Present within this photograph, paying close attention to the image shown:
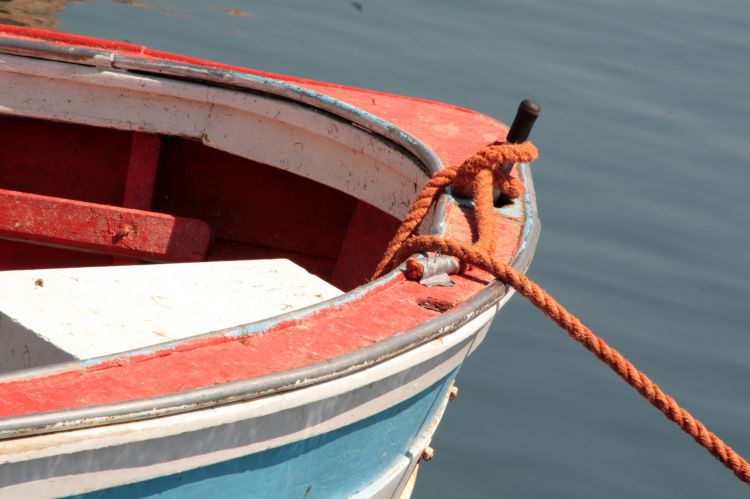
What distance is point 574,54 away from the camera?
1011cm

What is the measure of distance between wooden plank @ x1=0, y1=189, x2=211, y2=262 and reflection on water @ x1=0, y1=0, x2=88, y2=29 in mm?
5536

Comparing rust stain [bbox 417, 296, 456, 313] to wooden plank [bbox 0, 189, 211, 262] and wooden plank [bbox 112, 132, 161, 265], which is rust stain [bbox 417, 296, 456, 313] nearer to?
wooden plank [bbox 0, 189, 211, 262]

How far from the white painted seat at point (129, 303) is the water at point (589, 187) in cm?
187

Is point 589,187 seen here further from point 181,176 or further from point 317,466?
point 317,466

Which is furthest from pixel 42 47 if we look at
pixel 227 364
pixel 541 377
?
pixel 541 377

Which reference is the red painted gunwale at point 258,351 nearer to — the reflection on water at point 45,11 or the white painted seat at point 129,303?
the white painted seat at point 129,303

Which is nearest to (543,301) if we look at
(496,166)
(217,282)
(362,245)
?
(496,166)

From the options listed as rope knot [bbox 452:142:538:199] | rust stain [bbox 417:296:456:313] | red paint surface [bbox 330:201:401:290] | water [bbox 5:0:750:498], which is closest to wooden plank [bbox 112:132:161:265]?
red paint surface [bbox 330:201:401:290]

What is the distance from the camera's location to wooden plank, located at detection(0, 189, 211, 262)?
12.2 ft

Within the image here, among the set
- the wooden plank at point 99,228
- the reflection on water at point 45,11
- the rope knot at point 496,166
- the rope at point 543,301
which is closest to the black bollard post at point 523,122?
the rope knot at point 496,166

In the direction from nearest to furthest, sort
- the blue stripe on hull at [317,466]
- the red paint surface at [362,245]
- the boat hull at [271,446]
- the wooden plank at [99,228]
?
the boat hull at [271,446] < the blue stripe on hull at [317,466] < the wooden plank at [99,228] < the red paint surface at [362,245]

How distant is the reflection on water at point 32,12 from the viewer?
9008mm

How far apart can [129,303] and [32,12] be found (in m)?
7.81

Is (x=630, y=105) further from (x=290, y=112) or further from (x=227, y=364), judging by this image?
(x=227, y=364)
